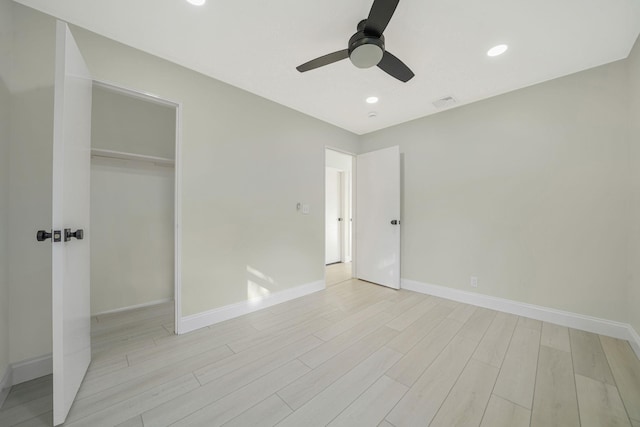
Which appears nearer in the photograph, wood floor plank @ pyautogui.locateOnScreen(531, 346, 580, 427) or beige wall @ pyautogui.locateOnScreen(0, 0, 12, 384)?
wood floor plank @ pyautogui.locateOnScreen(531, 346, 580, 427)

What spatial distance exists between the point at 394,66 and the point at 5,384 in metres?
3.39

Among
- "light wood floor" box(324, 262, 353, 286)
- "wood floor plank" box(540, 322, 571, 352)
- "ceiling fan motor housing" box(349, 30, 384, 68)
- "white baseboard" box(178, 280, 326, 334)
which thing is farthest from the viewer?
"light wood floor" box(324, 262, 353, 286)

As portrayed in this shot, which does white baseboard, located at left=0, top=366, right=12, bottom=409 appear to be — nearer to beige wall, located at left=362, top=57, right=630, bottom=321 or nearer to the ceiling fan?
the ceiling fan

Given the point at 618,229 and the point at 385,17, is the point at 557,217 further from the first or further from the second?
the point at 385,17

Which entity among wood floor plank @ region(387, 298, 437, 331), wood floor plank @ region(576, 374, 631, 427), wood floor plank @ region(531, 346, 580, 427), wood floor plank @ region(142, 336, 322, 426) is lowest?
wood floor plank @ region(142, 336, 322, 426)

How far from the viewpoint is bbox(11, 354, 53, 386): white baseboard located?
150 cm

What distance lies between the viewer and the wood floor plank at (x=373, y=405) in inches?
48.1

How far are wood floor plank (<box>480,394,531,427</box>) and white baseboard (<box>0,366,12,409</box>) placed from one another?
2773mm

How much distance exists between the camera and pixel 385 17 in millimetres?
1325

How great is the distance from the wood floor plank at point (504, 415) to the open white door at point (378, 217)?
78.8 inches

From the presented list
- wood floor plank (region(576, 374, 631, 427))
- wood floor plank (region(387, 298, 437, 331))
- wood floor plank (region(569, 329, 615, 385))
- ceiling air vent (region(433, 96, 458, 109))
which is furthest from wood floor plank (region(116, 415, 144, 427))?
ceiling air vent (region(433, 96, 458, 109))

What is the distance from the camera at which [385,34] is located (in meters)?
1.75

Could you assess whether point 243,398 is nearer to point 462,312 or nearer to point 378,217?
point 462,312

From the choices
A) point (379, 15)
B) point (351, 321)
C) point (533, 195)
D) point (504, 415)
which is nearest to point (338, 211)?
point (351, 321)
